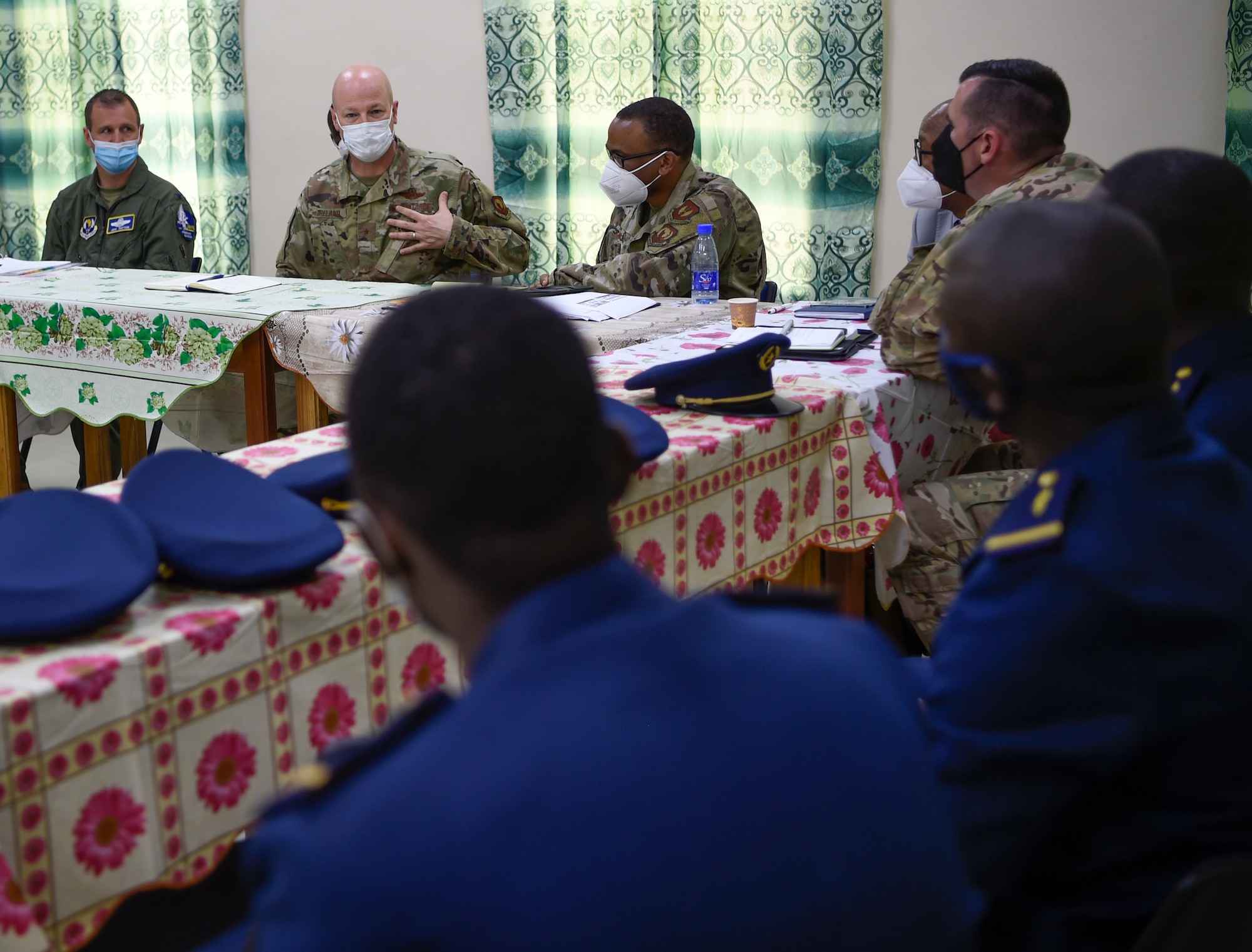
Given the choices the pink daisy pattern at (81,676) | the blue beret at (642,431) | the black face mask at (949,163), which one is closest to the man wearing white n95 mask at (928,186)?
the black face mask at (949,163)

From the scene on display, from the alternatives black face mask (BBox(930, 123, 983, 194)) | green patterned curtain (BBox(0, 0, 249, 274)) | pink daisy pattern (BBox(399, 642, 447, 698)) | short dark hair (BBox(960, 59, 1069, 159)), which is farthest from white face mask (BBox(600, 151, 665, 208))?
green patterned curtain (BBox(0, 0, 249, 274))

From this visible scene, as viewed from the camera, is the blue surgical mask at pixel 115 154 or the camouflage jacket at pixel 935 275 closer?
the camouflage jacket at pixel 935 275

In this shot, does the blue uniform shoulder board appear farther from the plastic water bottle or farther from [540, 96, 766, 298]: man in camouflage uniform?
[540, 96, 766, 298]: man in camouflage uniform

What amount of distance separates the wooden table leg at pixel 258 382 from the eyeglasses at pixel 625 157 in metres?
1.21

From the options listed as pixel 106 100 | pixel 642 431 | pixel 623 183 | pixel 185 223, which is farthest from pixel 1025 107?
pixel 106 100

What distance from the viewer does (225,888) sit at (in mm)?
1175

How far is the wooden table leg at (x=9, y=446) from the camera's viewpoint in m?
3.32

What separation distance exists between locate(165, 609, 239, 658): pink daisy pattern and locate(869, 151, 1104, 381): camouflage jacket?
1.52 meters

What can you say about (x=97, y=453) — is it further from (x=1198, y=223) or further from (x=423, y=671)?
(x=1198, y=223)

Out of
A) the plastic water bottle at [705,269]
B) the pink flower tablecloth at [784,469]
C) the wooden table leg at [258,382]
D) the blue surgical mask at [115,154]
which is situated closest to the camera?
the pink flower tablecloth at [784,469]

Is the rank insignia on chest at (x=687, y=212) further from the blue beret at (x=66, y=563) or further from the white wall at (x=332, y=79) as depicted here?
the blue beret at (x=66, y=563)

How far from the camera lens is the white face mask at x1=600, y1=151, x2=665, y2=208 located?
3578mm

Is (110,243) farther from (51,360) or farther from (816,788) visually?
(816,788)

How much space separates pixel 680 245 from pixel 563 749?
10.1 feet
